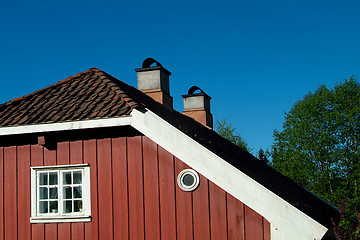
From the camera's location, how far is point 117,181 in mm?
9180

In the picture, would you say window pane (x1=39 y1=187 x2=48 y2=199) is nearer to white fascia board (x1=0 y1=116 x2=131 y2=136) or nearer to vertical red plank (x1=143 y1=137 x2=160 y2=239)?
white fascia board (x1=0 y1=116 x2=131 y2=136)

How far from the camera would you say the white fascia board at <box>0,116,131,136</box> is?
8875mm

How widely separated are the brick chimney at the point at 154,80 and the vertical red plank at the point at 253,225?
568 centimetres

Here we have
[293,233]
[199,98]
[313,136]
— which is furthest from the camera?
[313,136]

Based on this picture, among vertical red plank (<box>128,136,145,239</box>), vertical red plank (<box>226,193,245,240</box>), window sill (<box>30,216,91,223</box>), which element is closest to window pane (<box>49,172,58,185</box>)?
window sill (<box>30,216,91,223</box>)

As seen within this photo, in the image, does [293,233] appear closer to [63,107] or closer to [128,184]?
[128,184]

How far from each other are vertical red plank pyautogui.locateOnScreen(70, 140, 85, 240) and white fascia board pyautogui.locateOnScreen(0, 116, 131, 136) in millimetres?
432

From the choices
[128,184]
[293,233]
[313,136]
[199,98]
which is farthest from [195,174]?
[313,136]

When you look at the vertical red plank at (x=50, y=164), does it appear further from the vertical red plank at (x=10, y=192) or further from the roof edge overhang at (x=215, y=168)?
the vertical red plank at (x=10, y=192)

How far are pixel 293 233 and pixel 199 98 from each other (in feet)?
33.1

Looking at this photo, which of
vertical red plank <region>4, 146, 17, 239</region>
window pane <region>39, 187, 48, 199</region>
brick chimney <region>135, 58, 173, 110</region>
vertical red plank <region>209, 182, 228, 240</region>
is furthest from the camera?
Result: brick chimney <region>135, 58, 173, 110</region>

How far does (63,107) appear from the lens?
9.81 m

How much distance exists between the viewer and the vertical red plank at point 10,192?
955 centimetres

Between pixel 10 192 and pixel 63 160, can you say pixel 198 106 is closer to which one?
pixel 63 160
